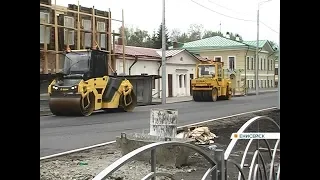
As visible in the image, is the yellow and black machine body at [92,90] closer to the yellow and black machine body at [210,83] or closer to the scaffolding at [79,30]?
the scaffolding at [79,30]

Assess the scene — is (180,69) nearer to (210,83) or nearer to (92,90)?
(210,83)

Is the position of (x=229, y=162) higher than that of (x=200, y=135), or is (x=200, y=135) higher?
(x=229, y=162)

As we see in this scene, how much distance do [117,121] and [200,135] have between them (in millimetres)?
752

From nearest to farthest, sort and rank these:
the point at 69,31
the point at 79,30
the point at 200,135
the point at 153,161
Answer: the point at 153,161 → the point at 69,31 → the point at 79,30 → the point at 200,135

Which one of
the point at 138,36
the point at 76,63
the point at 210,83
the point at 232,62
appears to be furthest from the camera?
the point at 210,83

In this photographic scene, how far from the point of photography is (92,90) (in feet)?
11.8

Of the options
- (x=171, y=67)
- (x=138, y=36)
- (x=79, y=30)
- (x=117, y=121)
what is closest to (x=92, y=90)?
(x=117, y=121)

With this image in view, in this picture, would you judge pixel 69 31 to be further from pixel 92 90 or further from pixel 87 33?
pixel 92 90

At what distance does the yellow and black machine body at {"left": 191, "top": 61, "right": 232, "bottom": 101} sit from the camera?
9.67 feet

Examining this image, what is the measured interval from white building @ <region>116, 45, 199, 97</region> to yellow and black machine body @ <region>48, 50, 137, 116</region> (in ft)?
0.72

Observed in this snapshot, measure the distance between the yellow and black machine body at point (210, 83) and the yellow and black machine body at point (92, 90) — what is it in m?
0.52

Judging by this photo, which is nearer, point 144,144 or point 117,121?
point 144,144

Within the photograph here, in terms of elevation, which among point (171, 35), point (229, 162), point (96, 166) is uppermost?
point (171, 35)
